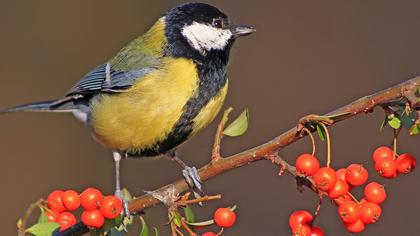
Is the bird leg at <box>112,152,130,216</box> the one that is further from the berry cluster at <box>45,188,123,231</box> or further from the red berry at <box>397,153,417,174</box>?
the red berry at <box>397,153,417,174</box>

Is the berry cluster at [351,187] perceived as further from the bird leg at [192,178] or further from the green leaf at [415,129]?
the bird leg at [192,178]

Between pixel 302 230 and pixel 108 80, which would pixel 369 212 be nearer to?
pixel 302 230

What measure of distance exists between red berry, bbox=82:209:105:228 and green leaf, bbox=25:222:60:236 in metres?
0.10

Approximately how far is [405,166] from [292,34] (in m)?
4.28

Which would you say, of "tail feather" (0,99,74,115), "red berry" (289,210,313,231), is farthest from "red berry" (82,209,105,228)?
"tail feather" (0,99,74,115)

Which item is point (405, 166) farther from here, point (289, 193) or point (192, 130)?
point (289, 193)

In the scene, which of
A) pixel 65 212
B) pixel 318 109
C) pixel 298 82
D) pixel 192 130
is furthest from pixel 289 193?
pixel 65 212

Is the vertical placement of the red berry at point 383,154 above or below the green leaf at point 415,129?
below

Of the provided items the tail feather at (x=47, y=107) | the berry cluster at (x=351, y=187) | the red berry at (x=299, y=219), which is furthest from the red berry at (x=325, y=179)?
the tail feather at (x=47, y=107)

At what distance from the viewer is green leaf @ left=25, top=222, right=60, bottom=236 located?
1.84 metres

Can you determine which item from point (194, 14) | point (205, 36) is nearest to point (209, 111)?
point (205, 36)

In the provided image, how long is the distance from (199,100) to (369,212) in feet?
4.14

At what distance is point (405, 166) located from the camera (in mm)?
1824

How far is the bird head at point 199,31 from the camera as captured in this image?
10.2ft
